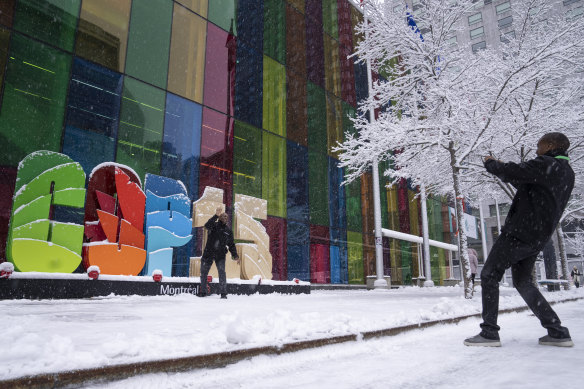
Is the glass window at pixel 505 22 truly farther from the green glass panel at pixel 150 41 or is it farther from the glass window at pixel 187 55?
the green glass panel at pixel 150 41

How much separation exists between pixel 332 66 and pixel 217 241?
50.3 ft

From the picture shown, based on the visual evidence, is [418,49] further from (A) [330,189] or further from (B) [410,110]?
(A) [330,189]

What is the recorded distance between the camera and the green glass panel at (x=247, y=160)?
14.7 m

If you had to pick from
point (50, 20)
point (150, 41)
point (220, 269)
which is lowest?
point (220, 269)

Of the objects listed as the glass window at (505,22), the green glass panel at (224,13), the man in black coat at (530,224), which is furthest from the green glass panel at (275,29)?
the glass window at (505,22)

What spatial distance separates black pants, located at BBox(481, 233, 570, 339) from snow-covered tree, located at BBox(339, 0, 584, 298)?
278 inches

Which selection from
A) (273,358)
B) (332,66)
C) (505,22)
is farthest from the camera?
(505,22)

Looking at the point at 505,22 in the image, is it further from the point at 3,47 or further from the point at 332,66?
the point at 3,47

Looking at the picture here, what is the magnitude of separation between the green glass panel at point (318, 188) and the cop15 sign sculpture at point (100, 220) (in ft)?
19.9

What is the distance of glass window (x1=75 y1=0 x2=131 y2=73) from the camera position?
35.7ft

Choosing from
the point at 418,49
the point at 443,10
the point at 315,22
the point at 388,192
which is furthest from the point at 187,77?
the point at 388,192

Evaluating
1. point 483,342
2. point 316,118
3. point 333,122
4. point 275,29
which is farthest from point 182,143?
point 483,342

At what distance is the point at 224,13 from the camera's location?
1518 centimetres

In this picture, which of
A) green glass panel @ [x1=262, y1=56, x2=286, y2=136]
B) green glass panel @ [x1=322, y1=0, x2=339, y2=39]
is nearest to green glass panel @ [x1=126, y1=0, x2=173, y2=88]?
green glass panel @ [x1=262, y1=56, x2=286, y2=136]
